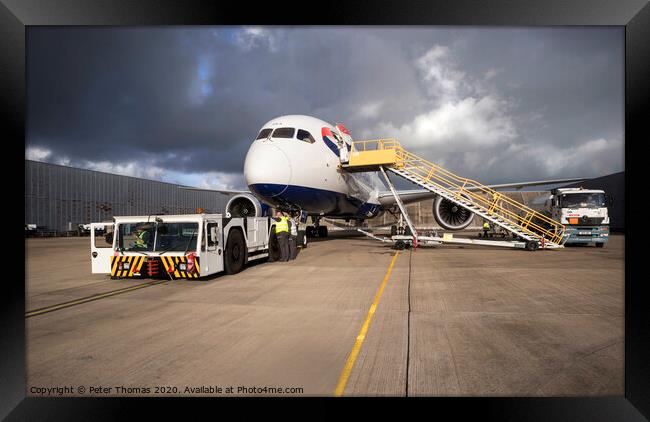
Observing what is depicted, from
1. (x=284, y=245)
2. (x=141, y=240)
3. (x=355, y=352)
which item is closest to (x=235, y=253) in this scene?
(x=141, y=240)

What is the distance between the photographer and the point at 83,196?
127 ft

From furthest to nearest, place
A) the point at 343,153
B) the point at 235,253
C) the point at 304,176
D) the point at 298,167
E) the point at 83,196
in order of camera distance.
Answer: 1. the point at 83,196
2. the point at 343,153
3. the point at 304,176
4. the point at 298,167
5. the point at 235,253

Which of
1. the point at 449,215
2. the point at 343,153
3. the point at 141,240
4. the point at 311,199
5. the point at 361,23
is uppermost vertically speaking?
the point at 343,153

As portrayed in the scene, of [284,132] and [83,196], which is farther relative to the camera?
[83,196]

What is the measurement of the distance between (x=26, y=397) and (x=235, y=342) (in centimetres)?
193

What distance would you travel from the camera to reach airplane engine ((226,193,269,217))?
694 inches

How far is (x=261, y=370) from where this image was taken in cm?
351

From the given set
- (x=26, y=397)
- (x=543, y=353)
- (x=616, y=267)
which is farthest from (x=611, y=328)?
(x=616, y=267)

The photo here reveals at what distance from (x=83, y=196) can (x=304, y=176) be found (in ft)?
115

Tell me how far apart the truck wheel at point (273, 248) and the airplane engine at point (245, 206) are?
15.6ft

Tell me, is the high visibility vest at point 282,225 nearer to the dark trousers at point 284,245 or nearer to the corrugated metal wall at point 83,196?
the dark trousers at point 284,245

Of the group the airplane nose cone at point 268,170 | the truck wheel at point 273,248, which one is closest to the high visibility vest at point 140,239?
the truck wheel at point 273,248

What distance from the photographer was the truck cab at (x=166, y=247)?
820 centimetres

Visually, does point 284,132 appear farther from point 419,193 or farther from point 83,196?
point 83,196
